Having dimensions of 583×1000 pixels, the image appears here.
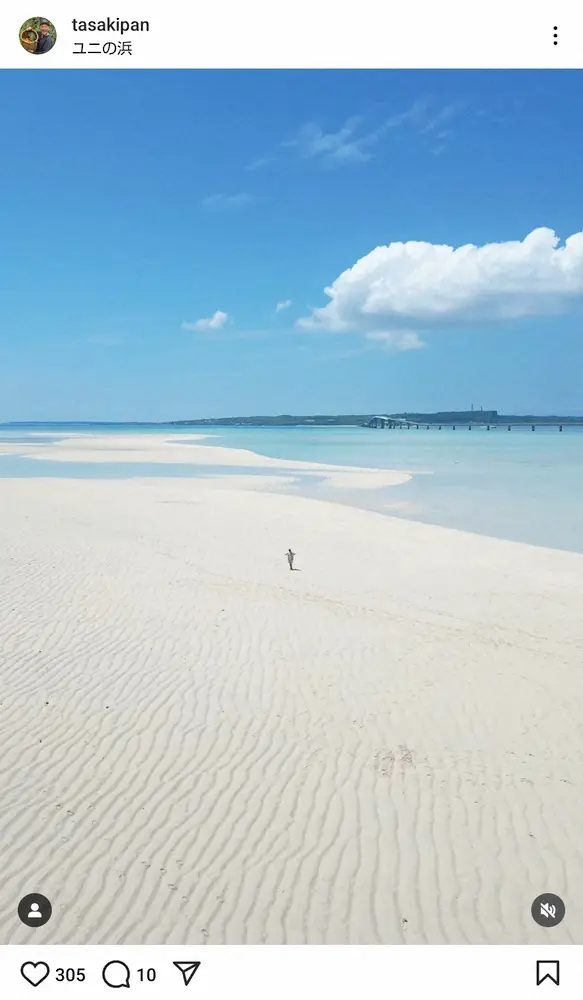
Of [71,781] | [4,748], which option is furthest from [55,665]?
[71,781]
